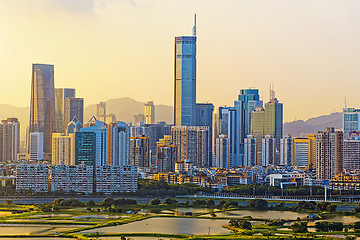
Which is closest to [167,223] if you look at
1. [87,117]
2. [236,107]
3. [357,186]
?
[357,186]

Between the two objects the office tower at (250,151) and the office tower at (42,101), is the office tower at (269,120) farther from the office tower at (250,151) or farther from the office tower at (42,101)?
the office tower at (42,101)

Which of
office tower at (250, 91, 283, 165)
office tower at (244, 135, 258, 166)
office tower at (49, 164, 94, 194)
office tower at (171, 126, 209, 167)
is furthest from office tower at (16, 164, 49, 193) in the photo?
office tower at (250, 91, 283, 165)

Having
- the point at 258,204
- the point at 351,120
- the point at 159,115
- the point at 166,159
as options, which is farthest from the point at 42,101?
the point at 258,204

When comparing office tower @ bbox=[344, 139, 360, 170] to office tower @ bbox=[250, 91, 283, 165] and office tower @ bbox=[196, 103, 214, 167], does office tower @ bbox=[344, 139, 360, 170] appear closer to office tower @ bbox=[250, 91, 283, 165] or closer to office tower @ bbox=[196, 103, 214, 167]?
office tower @ bbox=[250, 91, 283, 165]

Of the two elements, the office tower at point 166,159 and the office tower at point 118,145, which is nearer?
the office tower at point 166,159

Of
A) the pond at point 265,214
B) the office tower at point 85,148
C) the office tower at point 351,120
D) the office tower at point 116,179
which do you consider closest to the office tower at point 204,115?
the office tower at point 351,120

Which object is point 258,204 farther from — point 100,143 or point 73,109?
point 73,109

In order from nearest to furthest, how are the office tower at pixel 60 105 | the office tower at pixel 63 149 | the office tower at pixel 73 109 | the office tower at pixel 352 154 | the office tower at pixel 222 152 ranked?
the office tower at pixel 352 154, the office tower at pixel 63 149, the office tower at pixel 222 152, the office tower at pixel 60 105, the office tower at pixel 73 109
